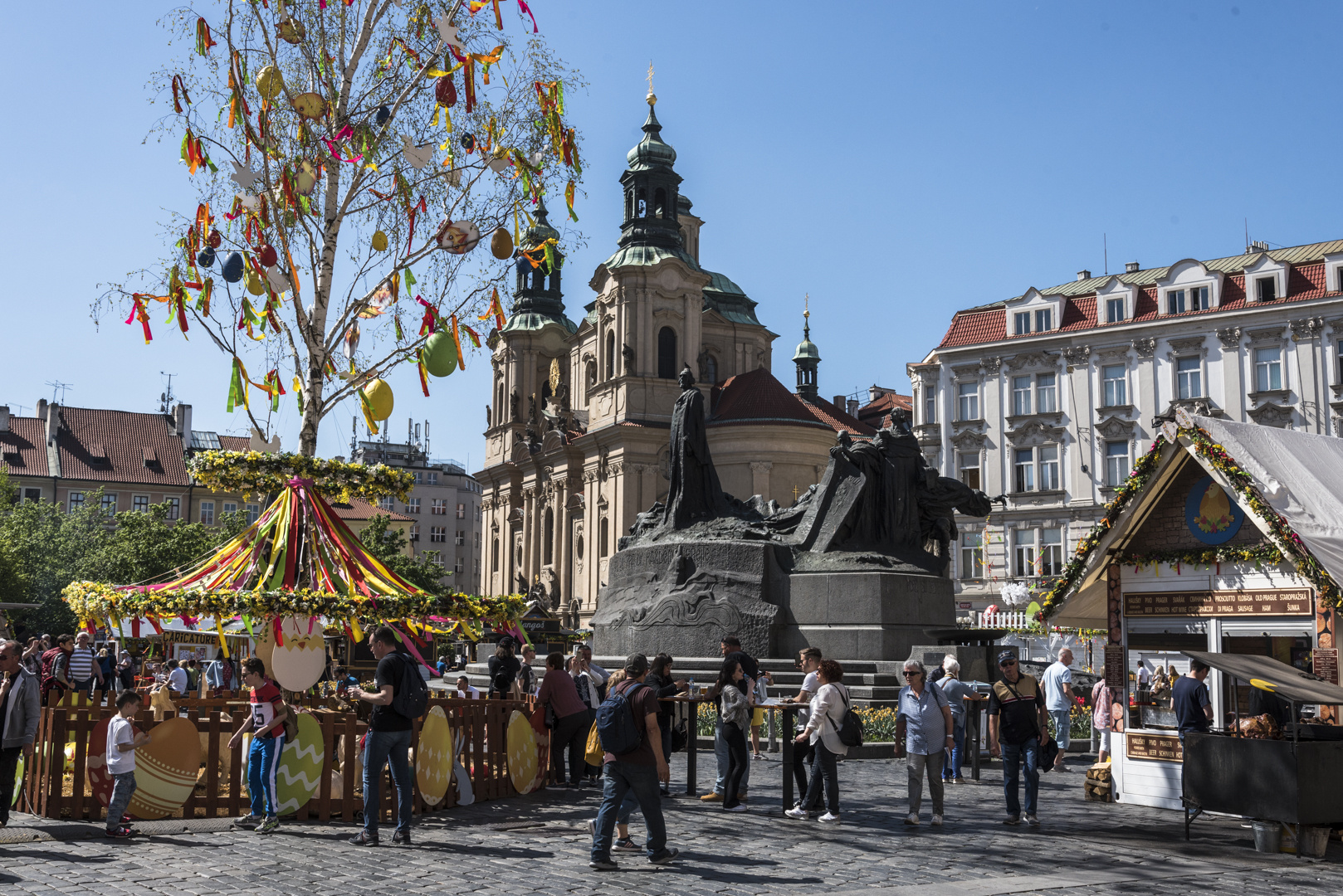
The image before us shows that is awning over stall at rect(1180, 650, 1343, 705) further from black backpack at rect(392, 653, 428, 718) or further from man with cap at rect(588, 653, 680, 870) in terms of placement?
black backpack at rect(392, 653, 428, 718)

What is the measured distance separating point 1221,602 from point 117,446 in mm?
76413

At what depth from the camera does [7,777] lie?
33.4ft

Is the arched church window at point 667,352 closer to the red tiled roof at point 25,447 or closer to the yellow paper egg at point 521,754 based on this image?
the red tiled roof at point 25,447

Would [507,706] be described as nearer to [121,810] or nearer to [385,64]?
[121,810]

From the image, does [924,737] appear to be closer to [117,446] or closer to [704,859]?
[704,859]

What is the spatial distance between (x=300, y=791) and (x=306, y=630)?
2271 mm

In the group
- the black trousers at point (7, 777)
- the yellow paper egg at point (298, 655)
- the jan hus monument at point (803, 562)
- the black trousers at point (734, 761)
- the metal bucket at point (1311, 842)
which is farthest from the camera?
the jan hus monument at point (803, 562)

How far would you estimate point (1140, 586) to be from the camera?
1279 centimetres

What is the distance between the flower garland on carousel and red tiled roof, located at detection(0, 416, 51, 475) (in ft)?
236

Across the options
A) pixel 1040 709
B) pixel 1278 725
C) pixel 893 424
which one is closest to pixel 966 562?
pixel 893 424

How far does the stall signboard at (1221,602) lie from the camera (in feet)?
37.2

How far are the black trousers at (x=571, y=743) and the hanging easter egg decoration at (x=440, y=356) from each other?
518 centimetres

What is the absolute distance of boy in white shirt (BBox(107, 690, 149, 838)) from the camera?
31.7 ft

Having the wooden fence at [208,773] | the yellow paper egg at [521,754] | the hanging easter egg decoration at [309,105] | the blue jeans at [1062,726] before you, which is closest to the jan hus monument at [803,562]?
the blue jeans at [1062,726]
